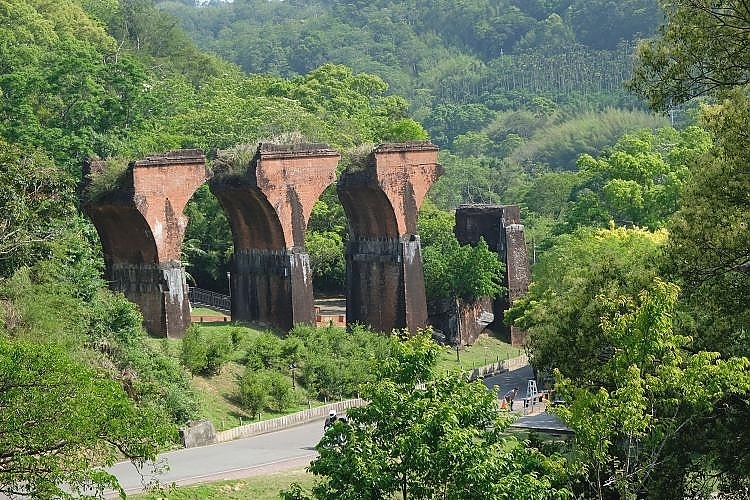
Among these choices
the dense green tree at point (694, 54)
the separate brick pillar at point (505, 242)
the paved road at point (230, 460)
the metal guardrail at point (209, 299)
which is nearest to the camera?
the dense green tree at point (694, 54)

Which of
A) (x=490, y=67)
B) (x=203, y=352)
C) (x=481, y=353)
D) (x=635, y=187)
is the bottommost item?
(x=481, y=353)

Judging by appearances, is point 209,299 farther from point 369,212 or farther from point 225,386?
point 225,386

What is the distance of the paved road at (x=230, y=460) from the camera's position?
23.3 metres

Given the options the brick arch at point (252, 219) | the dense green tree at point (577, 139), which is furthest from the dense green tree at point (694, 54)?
the dense green tree at point (577, 139)

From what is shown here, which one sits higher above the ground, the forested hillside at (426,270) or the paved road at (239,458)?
the forested hillside at (426,270)

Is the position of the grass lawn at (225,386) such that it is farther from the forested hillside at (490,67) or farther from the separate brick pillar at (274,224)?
the forested hillside at (490,67)

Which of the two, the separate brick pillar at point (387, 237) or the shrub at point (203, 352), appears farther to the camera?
the separate brick pillar at point (387, 237)

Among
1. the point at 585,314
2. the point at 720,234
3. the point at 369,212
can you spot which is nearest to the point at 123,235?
the point at 369,212

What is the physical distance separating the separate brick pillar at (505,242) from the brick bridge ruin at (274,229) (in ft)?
16.5

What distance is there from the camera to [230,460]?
84.2 ft

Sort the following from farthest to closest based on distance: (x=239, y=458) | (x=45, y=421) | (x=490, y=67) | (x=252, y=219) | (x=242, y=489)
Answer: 1. (x=490, y=67)
2. (x=252, y=219)
3. (x=239, y=458)
4. (x=242, y=489)
5. (x=45, y=421)

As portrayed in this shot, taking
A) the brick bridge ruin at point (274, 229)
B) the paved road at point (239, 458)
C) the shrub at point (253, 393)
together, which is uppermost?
the brick bridge ruin at point (274, 229)

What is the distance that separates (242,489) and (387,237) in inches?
723

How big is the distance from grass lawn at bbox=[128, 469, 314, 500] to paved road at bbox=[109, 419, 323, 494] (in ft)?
1.06
